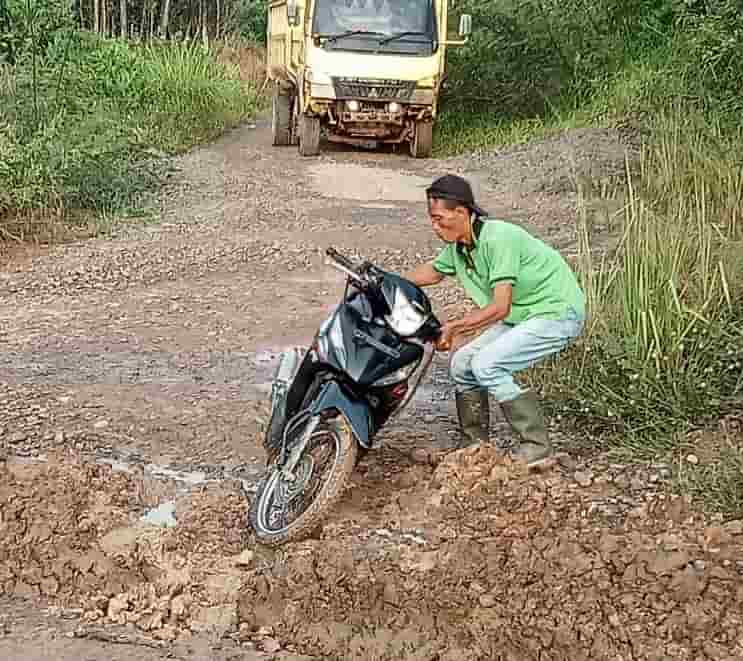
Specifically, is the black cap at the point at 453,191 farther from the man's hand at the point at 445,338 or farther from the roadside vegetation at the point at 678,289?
the roadside vegetation at the point at 678,289

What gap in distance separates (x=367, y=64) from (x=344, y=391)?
420 inches

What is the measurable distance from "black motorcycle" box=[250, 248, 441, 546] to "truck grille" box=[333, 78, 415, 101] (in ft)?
34.0

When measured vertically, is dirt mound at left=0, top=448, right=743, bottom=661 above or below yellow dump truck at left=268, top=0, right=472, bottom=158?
above

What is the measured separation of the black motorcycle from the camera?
155 inches

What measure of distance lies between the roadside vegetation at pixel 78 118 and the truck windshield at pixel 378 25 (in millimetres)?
2722

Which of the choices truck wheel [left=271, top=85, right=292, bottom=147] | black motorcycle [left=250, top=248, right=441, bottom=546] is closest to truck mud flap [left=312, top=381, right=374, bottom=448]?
black motorcycle [left=250, top=248, right=441, bottom=546]

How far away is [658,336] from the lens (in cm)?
509

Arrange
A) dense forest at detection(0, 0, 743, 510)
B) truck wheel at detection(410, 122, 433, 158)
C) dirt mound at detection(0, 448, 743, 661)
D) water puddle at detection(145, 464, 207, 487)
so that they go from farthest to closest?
truck wheel at detection(410, 122, 433, 158), dense forest at detection(0, 0, 743, 510), water puddle at detection(145, 464, 207, 487), dirt mound at detection(0, 448, 743, 661)

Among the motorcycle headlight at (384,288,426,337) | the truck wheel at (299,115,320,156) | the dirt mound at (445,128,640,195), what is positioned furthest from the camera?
the truck wheel at (299,115,320,156)

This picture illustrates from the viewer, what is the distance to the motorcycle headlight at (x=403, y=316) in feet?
12.9

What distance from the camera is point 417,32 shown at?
14484 millimetres

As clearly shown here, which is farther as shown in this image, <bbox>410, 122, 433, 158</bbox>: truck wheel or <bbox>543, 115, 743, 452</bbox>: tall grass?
<bbox>410, 122, 433, 158</bbox>: truck wheel

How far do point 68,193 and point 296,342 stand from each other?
416 cm

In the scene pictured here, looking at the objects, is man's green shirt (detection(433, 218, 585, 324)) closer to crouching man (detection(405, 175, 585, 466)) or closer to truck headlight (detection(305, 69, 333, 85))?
crouching man (detection(405, 175, 585, 466))
